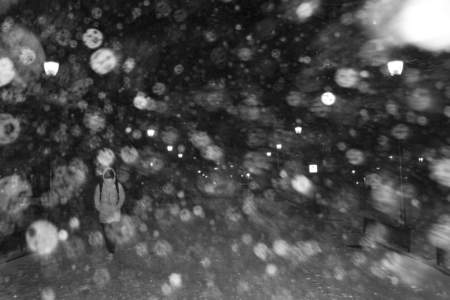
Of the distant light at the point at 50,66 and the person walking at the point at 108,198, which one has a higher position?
the distant light at the point at 50,66

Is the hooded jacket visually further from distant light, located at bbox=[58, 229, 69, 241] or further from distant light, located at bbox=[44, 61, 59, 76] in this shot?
distant light, located at bbox=[44, 61, 59, 76]

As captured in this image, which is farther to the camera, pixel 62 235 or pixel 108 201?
pixel 62 235

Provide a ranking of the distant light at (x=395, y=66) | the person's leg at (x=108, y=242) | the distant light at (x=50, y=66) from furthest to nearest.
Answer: the distant light at (x=50, y=66), the distant light at (x=395, y=66), the person's leg at (x=108, y=242)

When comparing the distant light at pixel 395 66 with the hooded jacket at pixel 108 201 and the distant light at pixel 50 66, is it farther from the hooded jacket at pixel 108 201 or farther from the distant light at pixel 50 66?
the distant light at pixel 50 66

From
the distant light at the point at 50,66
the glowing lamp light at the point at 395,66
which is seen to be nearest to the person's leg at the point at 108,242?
the distant light at the point at 50,66

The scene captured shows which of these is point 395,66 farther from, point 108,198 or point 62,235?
point 62,235

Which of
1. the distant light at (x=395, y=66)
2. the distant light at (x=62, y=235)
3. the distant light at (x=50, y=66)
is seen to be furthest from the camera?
the distant light at (x=62, y=235)

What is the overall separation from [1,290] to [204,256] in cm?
391

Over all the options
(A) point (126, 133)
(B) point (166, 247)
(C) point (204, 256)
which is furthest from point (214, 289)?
(A) point (126, 133)

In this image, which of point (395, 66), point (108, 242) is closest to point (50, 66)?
point (108, 242)

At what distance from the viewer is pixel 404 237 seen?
10250 millimetres

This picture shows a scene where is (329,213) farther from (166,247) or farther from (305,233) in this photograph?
(166,247)

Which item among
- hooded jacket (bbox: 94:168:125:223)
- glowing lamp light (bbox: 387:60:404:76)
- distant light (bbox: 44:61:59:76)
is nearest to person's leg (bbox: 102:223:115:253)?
hooded jacket (bbox: 94:168:125:223)

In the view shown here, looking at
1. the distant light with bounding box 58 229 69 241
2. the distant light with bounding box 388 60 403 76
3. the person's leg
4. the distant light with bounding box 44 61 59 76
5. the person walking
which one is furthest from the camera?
the distant light with bounding box 58 229 69 241
